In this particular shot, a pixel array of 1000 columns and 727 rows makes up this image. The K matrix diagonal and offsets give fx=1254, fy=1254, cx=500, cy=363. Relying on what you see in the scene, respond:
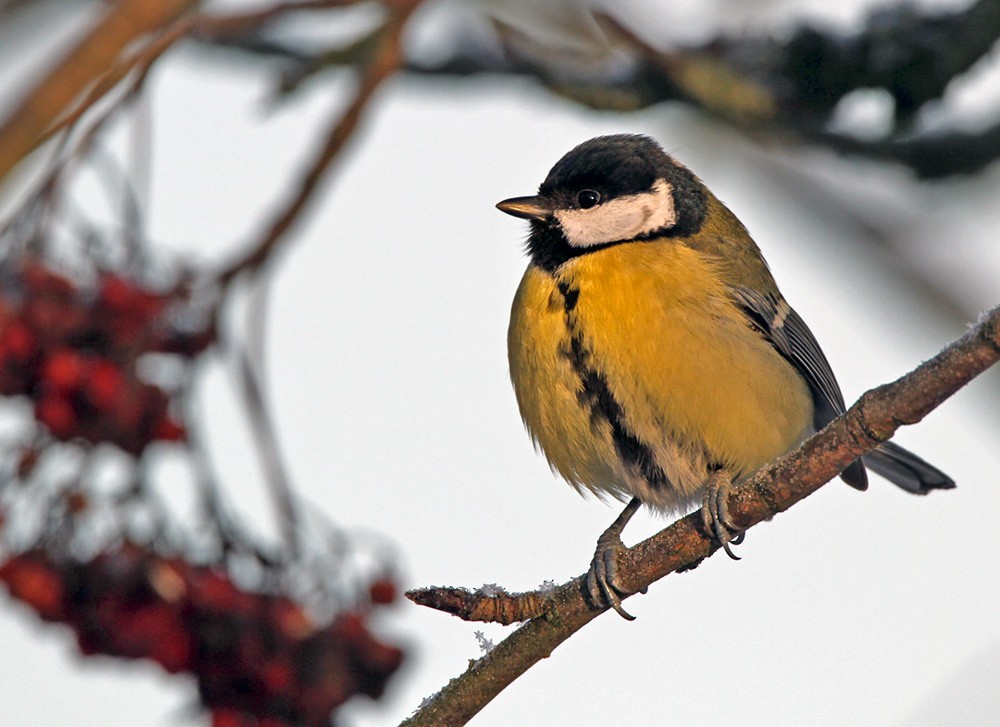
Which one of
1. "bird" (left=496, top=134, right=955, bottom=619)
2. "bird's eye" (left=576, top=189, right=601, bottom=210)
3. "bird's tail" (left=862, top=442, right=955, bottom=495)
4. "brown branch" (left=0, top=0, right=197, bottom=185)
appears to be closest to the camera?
"brown branch" (left=0, top=0, right=197, bottom=185)

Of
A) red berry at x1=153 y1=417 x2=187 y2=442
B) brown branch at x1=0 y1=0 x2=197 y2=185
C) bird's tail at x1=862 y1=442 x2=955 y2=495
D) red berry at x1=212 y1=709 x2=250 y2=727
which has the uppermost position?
brown branch at x1=0 y1=0 x2=197 y2=185

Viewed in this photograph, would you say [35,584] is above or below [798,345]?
above

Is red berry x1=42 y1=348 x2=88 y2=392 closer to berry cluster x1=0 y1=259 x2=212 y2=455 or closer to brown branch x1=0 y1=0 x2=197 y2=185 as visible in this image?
berry cluster x1=0 y1=259 x2=212 y2=455

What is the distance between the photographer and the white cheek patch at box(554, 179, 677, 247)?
10.6 feet

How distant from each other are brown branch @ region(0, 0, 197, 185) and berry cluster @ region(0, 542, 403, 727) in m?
0.93

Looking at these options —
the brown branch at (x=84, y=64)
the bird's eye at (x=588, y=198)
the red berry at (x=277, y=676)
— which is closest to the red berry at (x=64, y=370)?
the brown branch at (x=84, y=64)

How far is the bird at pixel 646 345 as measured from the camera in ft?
9.46

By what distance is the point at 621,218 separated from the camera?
331 cm

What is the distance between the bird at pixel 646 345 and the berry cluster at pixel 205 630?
0.63 metres

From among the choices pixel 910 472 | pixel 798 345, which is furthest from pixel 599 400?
pixel 910 472

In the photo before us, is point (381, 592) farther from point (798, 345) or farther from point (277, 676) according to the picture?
point (798, 345)

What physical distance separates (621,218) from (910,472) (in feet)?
4.19

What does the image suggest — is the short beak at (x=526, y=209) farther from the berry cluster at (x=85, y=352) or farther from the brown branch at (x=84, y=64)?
the brown branch at (x=84, y=64)

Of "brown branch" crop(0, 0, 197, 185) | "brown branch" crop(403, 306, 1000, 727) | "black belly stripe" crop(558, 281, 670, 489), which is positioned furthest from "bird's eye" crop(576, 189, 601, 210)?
"brown branch" crop(0, 0, 197, 185)
